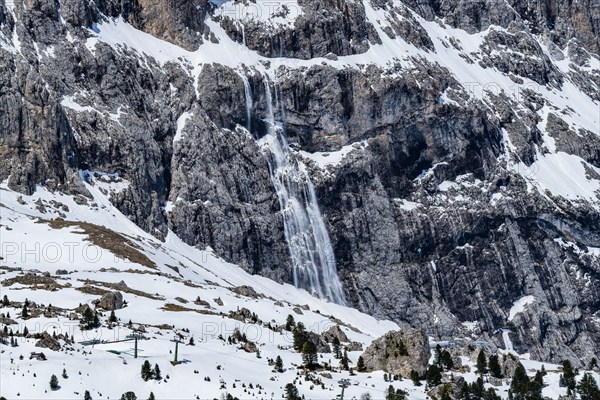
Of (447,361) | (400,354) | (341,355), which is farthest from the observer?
(341,355)

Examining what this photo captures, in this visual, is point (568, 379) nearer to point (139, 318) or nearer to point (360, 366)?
point (360, 366)

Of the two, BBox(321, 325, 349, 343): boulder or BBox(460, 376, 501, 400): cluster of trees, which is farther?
BBox(321, 325, 349, 343): boulder

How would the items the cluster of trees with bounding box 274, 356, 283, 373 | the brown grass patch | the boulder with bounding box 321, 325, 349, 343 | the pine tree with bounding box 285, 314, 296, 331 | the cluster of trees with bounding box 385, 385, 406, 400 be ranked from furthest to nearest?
the brown grass patch < the pine tree with bounding box 285, 314, 296, 331 < the boulder with bounding box 321, 325, 349, 343 < the cluster of trees with bounding box 274, 356, 283, 373 < the cluster of trees with bounding box 385, 385, 406, 400

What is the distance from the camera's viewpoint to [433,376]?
97.1m

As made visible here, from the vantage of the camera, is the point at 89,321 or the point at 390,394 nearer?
the point at 390,394

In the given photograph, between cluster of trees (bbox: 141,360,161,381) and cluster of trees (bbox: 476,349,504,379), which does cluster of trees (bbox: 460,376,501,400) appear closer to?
cluster of trees (bbox: 476,349,504,379)

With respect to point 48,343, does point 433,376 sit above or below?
below

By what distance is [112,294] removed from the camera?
11231 cm

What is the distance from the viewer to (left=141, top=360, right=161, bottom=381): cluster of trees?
85.8 metres

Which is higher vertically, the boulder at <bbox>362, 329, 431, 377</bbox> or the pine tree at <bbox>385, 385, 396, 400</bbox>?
the boulder at <bbox>362, 329, 431, 377</bbox>

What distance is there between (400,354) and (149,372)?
27061 millimetres

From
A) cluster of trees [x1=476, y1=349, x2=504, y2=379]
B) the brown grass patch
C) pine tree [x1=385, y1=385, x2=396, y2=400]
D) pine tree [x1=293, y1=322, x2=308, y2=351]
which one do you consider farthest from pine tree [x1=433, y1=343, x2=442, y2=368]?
the brown grass patch

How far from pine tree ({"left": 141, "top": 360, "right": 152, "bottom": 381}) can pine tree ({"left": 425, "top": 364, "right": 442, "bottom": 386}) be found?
26.8 meters

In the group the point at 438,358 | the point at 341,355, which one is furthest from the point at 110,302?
the point at 438,358
